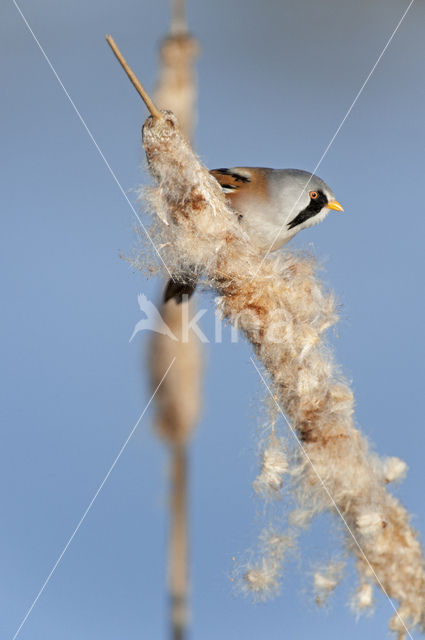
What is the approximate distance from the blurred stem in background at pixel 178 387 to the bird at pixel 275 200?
590 mm

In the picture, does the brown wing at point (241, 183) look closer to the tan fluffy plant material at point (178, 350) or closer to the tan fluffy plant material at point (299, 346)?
the tan fluffy plant material at point (299, 346)

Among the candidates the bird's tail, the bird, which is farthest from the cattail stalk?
the bird

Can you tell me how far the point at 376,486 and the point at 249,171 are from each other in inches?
55.9

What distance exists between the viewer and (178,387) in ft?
4.59

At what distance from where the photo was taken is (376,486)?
4.58ft

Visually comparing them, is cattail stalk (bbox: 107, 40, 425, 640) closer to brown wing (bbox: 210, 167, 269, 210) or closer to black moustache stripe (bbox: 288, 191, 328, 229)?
brown wing (bbox: 210, 167, 269, 210)

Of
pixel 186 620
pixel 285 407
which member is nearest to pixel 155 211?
pixel 285 407

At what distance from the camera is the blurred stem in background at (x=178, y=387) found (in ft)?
3.55

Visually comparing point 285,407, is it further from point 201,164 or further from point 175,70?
point 175,70

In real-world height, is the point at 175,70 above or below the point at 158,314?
above

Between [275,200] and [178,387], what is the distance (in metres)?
1.19

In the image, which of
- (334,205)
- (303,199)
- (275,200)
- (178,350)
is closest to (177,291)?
(178,350)

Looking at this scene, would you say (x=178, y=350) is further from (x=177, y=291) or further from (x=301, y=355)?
(x=177, y=291)

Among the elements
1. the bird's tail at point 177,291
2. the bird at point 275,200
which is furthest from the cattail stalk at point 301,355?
the bird at point 275,200
